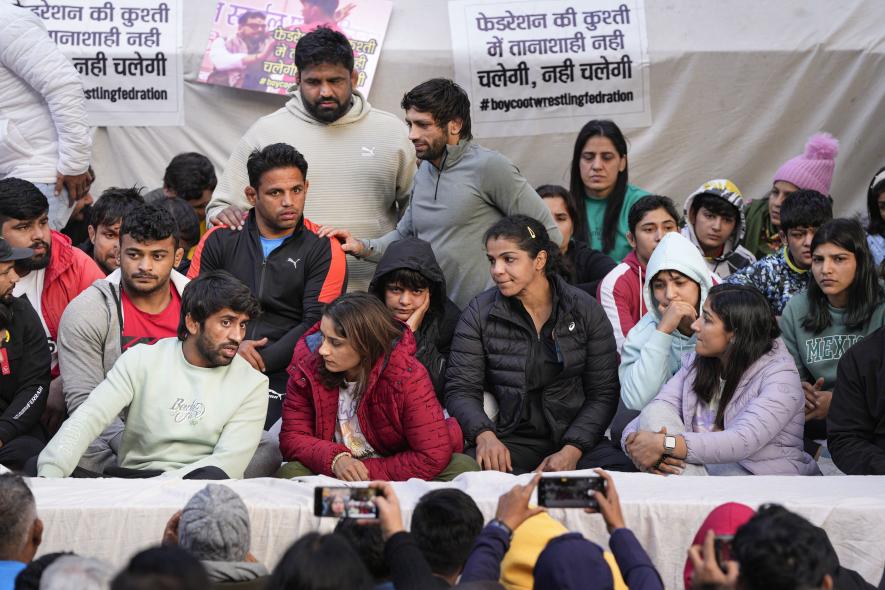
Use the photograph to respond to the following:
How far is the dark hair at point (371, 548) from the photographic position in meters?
3.05

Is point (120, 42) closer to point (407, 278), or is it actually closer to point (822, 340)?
point (407, 278)

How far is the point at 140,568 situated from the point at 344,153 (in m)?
3.97

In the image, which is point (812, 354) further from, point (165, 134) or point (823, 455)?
point (165, 134)

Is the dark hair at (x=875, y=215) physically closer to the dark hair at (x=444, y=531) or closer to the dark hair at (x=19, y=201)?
the dark hair at (x=444, y=531)

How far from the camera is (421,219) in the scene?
18.5 feet

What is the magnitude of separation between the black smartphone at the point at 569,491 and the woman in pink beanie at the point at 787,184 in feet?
11.2

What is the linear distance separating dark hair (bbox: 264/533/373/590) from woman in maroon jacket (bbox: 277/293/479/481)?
78.3 inches

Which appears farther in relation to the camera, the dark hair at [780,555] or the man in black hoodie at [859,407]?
the man in black hoodie at [859,407]

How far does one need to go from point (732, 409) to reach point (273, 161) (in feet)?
7.40

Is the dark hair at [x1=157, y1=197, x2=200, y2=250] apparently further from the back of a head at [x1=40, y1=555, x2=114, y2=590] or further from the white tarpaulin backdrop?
the back of a head at [x1=40, y1=555, x2=114, y2=590]

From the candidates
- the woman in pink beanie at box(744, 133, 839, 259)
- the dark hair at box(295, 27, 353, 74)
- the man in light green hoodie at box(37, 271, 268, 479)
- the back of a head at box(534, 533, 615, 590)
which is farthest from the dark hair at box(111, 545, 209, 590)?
Result: the woman in pink beanie at box(744, 133, 839, 259)

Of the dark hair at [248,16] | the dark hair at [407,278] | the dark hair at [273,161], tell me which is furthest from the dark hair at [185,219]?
the dark hair at [407,278]

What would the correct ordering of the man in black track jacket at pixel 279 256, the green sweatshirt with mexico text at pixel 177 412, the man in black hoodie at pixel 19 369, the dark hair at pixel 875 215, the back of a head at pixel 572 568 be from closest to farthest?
the back of a head at pixel 572 568 < the green sweatshirt with mexico text at pixel 177 412 < the man in black hoodie at pixel 19 369 < the man in black track jacket at pixel 279 256 < the dark hair at pixel 875 215

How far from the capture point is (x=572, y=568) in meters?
2.96
